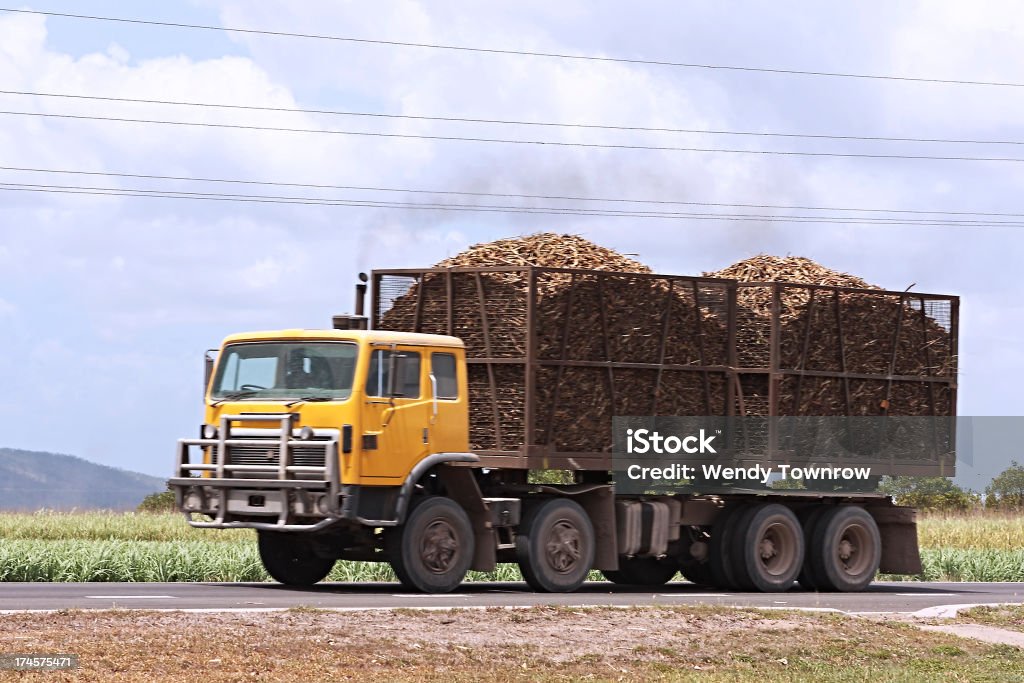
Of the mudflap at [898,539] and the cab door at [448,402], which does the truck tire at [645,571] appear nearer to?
the mudflap at [898,539]

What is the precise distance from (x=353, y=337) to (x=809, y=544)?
8.00 meters

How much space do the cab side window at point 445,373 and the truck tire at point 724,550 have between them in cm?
499

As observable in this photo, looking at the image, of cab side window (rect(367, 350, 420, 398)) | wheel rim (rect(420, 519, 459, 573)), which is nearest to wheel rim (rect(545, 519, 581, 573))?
wheel rim (rect(420, 519, 459, 573))

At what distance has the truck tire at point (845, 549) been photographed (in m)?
24.5

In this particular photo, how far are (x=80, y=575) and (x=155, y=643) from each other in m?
11.7

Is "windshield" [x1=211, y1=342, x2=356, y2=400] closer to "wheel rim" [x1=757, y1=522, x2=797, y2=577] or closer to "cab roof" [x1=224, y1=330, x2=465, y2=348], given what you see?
"cab roof" [x1=224, y1=330, x2=465, y2=348]

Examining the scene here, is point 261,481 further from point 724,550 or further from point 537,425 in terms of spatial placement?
point 724,550

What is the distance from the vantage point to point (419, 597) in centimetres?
1942

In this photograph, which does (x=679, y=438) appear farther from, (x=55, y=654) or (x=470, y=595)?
(x=55, y=654)

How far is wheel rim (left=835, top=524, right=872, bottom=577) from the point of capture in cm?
2489

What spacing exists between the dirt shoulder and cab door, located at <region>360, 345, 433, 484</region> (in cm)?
436

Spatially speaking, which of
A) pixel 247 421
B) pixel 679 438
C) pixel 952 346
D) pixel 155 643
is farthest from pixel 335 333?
pixel 952 346

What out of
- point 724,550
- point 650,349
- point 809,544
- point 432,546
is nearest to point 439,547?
point 432,546

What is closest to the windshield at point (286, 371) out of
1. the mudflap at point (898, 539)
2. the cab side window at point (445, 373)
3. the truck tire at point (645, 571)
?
the cab side window at point (445, 373)
